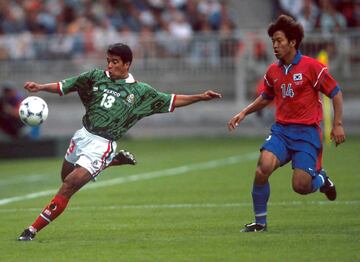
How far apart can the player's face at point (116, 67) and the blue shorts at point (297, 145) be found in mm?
1728

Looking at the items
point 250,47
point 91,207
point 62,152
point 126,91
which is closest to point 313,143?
point 126,91

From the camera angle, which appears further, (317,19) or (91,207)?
(317,19)

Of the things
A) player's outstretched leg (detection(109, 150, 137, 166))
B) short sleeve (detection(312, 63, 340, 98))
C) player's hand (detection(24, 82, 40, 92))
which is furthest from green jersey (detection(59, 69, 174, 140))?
short sleeve (detection(312, 63, 340, 98))

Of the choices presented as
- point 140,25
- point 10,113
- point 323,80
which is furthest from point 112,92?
point 140,25

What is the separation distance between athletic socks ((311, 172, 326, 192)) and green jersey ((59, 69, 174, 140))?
199 cm

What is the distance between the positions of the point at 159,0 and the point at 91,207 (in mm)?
20696

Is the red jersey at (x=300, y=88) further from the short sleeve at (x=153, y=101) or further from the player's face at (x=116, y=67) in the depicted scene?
the player's face at (x=116, y=67)

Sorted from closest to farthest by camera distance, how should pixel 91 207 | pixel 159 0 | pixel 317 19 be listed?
pixel 91 207 < pixel 317 19 < pixel 159 0

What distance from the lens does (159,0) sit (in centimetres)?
3603

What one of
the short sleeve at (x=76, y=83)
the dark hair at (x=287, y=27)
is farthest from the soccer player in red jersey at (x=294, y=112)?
the short sleeve at (x=76, y=83)

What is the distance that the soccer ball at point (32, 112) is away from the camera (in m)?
12.6

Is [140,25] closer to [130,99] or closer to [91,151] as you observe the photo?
[130,99]

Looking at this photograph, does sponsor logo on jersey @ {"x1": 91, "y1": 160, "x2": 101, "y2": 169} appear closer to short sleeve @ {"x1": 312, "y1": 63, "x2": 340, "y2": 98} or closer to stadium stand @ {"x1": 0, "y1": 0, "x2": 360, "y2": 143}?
short sleeve @ {"x1": 312, "y1": 63, "x2": 340, "y2": 98}

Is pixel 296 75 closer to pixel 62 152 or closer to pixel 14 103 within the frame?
pixel 62 152
